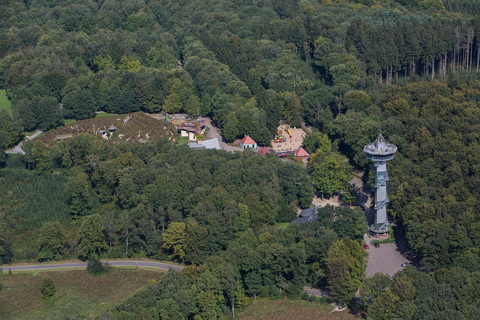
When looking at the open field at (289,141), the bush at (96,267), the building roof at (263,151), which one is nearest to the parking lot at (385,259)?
the building roof at (263,151)

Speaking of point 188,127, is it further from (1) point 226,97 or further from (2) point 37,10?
(2) point 37,10

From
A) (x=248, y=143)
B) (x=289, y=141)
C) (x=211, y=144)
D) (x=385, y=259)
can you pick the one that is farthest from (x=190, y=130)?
(x=385, y=259)

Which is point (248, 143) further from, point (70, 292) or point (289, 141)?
point (70, 292)

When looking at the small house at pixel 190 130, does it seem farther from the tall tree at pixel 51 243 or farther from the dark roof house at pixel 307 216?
the tall tree at pixel 51 243

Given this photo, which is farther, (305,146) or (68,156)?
(305,146)

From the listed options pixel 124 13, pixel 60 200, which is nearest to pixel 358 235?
pixel 60 200

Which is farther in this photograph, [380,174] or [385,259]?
[380,174]

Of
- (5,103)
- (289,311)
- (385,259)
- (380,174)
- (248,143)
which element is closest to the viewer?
(289,311)

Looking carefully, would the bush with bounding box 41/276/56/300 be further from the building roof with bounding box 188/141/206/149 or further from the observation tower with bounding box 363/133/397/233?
the observation tower with bounding box 363/133/397/233
